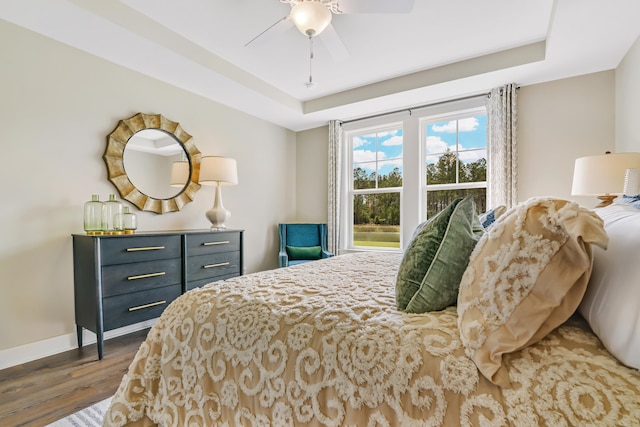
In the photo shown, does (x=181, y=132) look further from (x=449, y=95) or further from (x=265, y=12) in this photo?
(x=449, y=95)

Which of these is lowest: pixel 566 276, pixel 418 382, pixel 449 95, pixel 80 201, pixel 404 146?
pixel 418 382

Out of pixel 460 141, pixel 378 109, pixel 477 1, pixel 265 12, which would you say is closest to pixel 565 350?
pixel 477 1

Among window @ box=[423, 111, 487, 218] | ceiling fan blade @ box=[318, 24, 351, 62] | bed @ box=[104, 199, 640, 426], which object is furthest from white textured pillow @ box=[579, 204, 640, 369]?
window @ box=[423, 111, 487, 218]

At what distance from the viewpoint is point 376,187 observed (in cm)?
445

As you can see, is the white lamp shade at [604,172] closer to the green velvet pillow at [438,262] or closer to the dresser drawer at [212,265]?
the green velvet pillow at [438,262]

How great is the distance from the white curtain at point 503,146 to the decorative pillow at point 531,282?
2.87m

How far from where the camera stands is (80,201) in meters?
2.63

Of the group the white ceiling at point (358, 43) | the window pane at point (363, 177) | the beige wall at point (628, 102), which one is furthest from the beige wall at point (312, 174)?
the beige wall at point (628, 102)

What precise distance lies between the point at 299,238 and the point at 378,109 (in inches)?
81.2

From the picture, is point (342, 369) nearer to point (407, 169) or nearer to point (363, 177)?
point (407, 169)

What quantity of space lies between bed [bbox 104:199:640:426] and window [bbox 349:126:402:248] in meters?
2.93

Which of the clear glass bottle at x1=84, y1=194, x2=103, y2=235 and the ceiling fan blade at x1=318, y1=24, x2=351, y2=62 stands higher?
the ceiling fan blade at x1=318, y1=24, x2=351, y2=62

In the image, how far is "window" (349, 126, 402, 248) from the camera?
4293mm

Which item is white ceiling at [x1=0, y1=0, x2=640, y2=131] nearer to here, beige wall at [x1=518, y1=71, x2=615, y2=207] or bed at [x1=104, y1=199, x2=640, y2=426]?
beige wall at [x1=518, y1=71, x2=615, y2=207]
